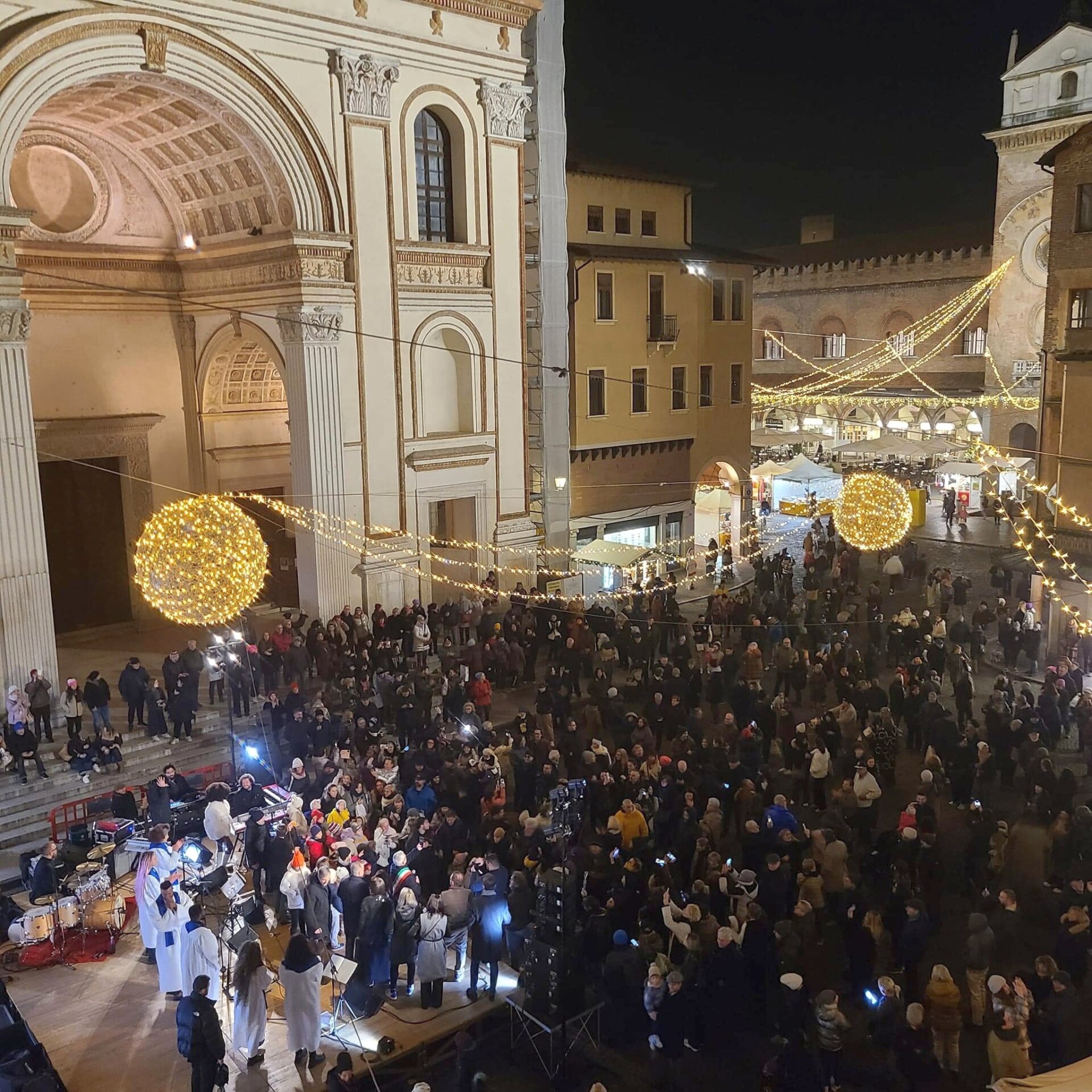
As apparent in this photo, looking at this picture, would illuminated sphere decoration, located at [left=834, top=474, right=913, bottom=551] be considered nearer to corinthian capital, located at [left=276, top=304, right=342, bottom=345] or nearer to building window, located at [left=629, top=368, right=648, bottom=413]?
corinthian capital, located at [left=276, top=304, right=342, bottom=345]

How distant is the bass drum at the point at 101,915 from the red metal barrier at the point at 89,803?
69.2 inches

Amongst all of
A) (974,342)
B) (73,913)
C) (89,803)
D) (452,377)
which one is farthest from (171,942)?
(974,342)

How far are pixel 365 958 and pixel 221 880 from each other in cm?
266

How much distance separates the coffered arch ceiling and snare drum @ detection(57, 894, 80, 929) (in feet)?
42.5

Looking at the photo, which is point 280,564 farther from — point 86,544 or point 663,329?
point 663,329

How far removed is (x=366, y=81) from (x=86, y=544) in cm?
1067

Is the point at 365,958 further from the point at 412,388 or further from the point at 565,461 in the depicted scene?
the point at 565,461

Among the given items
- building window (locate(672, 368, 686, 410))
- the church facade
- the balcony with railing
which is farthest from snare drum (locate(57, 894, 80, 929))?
building window (locate(672, 368, 686, 410))

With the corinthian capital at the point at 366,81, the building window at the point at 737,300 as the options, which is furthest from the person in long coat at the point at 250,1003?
the building window at the point at 737,300

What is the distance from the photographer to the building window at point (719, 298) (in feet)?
106

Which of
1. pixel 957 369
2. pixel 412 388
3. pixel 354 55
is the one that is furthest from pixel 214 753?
pixel 957 369

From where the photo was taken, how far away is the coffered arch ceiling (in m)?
19.4

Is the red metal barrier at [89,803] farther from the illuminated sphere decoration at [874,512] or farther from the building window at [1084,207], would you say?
the building window at [1084,207]

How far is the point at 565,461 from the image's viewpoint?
87.9ft
